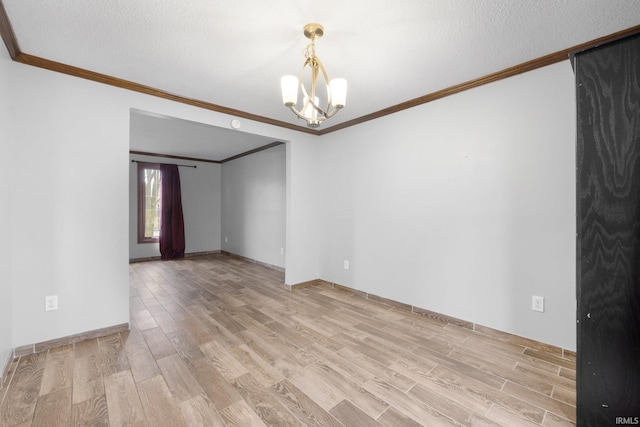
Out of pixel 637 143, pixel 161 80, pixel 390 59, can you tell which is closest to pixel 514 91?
pixel 390 59

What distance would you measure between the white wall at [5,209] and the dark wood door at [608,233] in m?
3.39

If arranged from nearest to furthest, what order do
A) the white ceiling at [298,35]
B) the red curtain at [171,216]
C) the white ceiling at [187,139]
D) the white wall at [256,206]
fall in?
1. the white ceiling at [298,35]
2. the white ceiling at [187,139]
3. the white wall at [256,206]
4. the red curtain at [171,216]

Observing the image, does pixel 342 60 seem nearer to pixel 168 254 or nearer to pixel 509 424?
pixel 509 424

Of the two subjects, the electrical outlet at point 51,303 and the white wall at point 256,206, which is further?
the white wall at point 256,206

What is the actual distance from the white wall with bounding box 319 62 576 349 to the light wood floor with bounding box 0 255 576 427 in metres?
0.38

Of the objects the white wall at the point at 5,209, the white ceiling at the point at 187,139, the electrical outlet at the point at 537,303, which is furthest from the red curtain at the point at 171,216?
the electrical outlet at the point at 537,303

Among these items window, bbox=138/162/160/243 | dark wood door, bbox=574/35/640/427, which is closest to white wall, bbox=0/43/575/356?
dark wood door, bbox=574/35/640/427

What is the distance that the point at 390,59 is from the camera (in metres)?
2.17

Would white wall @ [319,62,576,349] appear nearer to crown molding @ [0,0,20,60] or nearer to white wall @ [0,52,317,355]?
white wall @ [0,52,317,355]

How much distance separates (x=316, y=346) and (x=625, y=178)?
7.03 ft

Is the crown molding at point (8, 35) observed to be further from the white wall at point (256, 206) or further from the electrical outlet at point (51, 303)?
the white wall at point (256, 206)

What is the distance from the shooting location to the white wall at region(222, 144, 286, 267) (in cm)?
508

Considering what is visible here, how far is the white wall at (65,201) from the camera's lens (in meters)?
2.08

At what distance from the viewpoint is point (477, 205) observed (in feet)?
8.32
